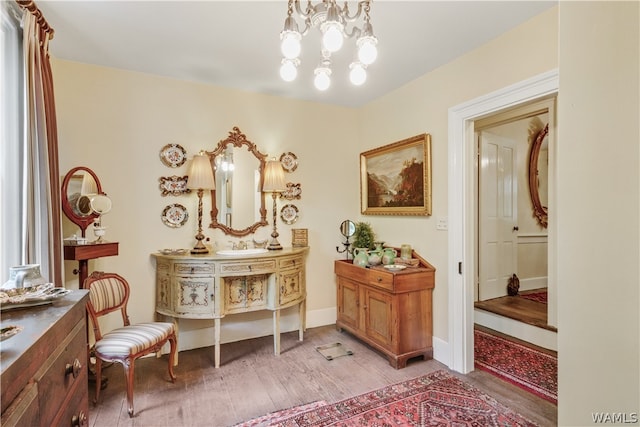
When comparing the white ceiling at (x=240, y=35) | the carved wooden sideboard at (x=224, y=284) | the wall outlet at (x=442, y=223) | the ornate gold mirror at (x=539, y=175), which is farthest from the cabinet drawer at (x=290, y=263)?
the ornate gold mirror at (x=539, y=175)

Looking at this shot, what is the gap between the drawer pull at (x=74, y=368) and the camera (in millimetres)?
1113

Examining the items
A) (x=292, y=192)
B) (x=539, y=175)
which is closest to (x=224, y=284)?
(x=292, y=192)

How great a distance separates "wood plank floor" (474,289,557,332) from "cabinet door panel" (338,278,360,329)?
162 centimetres

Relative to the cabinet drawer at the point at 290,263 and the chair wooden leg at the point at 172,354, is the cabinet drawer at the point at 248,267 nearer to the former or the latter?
the cabinet drawer at the point at 290,263

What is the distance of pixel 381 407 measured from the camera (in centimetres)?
216

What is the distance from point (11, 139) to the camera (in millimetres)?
1824

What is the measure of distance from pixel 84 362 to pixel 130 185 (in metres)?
2.00

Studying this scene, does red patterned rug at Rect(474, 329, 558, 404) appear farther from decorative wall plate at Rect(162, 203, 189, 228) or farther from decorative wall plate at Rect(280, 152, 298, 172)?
decorative wall plate at Rect(162, 203, 189, 228)

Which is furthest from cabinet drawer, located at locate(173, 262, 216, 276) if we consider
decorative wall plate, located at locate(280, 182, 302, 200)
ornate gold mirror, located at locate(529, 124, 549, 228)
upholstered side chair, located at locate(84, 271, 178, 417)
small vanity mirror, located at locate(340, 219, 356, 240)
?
ornate gold mirror, located at locate(529, 124, 549, 228)

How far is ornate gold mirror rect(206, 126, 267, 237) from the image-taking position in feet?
10.9

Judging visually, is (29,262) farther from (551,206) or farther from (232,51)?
(551,206)

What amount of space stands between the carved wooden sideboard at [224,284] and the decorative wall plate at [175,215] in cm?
35

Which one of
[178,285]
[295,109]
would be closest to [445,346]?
[178,285]

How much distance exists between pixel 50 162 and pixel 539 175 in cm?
586
